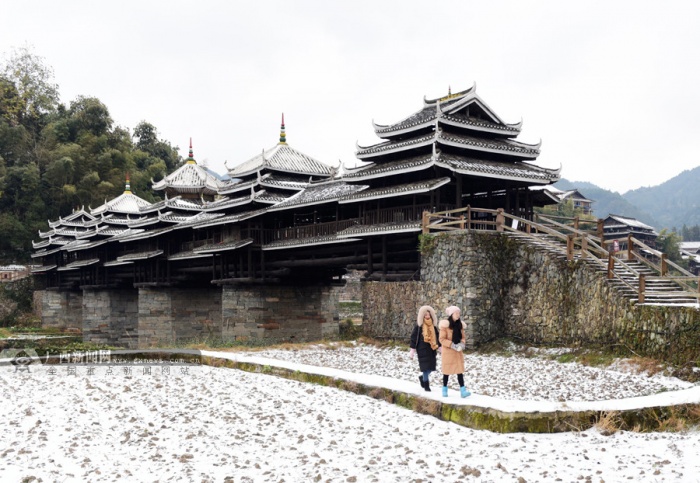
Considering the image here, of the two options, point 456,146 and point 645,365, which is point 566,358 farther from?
point 456,146

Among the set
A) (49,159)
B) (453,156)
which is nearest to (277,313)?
(453,156)

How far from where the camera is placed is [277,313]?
2964 cm

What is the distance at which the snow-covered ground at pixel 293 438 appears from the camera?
775cm

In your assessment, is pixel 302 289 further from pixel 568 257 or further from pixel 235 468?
pixel 235 468

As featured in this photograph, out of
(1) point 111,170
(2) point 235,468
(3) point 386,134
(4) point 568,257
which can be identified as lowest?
(2) point 235,468

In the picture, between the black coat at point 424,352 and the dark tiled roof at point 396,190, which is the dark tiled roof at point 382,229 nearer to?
the dark tiled roof at point 396,190

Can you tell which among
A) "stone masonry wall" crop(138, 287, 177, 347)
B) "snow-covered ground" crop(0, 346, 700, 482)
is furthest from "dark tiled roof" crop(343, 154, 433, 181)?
"stone masonry wall" crop(138, 287, 177, 347)

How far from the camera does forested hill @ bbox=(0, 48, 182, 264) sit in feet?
213

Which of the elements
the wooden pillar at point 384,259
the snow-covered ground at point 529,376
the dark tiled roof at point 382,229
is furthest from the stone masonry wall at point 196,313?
the snow-covered ground at point 529,376

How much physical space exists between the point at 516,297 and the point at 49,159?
64.2 m

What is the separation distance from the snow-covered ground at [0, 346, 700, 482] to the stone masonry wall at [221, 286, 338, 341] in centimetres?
1490

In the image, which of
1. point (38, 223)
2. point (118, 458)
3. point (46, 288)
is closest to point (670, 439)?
point (118, 458)

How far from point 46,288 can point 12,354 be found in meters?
39.4

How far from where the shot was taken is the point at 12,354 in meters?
18.8
